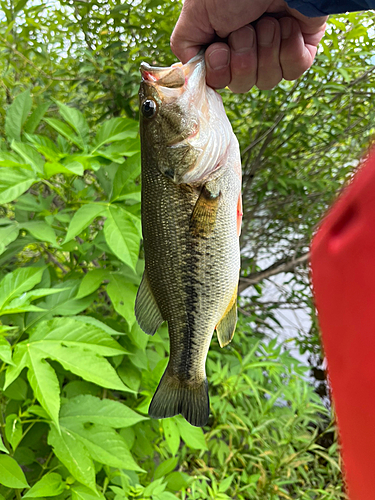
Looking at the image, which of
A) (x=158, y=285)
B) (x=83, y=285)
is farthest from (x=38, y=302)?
(x=158, y=285)

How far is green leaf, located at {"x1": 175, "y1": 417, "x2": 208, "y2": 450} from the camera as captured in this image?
1262mm

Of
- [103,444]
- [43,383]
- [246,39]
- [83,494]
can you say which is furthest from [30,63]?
[83,494]

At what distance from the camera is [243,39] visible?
0.94m

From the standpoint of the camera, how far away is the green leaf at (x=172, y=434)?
1218mm

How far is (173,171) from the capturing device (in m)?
0.81

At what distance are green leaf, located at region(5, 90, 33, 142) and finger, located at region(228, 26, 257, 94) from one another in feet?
2.92

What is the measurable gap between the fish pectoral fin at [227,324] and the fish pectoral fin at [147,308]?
158mm

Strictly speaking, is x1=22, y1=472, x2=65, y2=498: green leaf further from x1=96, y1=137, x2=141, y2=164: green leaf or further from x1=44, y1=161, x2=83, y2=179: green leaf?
x1=96, y1=137, x2=141, y2=164: green leaf

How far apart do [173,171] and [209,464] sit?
6.05 feet

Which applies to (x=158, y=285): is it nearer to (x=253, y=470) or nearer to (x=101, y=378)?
(x=101, y=378)

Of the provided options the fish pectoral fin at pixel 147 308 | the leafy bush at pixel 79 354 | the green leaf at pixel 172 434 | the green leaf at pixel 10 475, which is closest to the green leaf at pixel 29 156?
the leafy bush at pixel 79 354

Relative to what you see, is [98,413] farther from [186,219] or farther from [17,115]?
[17,115]

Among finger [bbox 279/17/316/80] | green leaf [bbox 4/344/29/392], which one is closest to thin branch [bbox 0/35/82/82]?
finger [bbox 279/17/316/80]

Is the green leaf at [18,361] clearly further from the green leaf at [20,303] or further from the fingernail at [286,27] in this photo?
the fingernail at [286,27]
